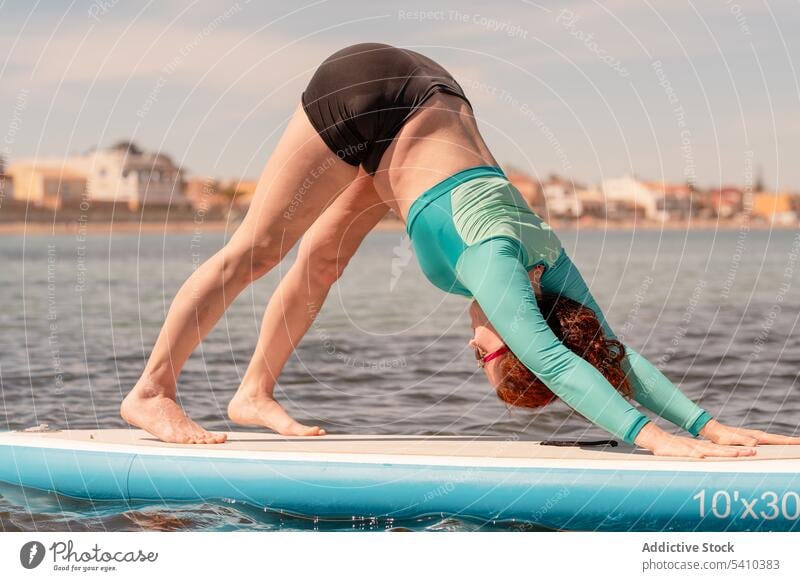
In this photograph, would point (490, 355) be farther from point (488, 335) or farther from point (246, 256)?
point (246, 256)

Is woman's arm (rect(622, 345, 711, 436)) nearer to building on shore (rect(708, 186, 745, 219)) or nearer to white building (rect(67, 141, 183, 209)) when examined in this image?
building on shore (rect(708, 186, 745, 219))

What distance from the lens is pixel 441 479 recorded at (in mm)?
4328

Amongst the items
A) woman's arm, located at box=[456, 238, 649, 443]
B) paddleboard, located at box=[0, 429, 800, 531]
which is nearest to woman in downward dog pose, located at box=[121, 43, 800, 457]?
woman's arm, located at box=[456, 238, 649, 443]

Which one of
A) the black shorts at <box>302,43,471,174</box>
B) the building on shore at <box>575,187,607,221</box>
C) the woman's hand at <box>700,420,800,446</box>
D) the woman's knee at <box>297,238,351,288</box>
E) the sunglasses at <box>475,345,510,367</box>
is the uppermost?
the black shorts at <box>302,43,471,174</box>

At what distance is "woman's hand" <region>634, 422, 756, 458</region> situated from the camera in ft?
13.7

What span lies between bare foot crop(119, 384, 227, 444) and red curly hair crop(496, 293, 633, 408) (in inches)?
53.4

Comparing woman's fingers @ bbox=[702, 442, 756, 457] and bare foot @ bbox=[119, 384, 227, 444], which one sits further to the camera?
bare foot @ bbox=[119, 384, 227, 444]

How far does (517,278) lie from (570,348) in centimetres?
34

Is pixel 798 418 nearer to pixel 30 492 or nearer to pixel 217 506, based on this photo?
pixel 217 506

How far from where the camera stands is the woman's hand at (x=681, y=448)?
416 centimetres
